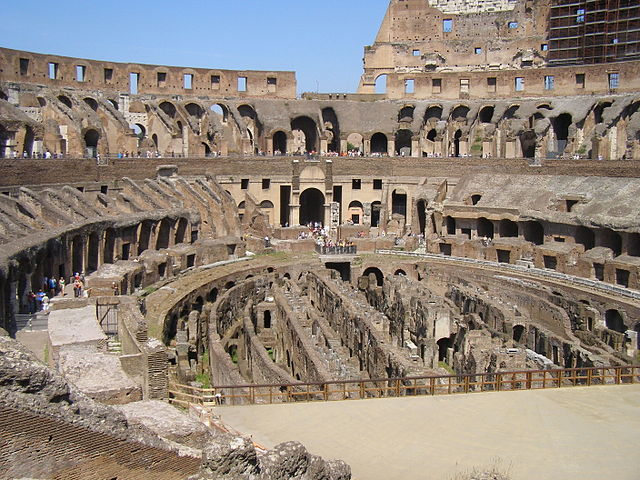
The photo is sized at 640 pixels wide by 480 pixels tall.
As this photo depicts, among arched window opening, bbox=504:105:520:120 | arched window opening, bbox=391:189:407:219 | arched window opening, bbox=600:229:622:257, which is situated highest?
arched window opening, bbox=504:105:520:120

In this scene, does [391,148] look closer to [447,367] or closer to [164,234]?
[164,234]

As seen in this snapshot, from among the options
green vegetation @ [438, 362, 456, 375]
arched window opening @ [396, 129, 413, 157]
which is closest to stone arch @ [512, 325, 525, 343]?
green vegetation @ [438, 362, 456, 375]

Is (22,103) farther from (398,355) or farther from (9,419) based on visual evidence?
(9,419)

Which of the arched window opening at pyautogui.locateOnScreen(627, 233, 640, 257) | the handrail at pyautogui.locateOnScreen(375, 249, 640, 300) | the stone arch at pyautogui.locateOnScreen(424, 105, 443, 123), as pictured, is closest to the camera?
the handrail at pyautogui.locateOnScreen(375, 249, 640, 300)

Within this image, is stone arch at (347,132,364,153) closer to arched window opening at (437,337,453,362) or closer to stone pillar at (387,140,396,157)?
stone pillar at (387,140,396,157)

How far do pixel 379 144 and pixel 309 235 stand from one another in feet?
48.5

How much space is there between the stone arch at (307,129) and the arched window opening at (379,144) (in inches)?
172

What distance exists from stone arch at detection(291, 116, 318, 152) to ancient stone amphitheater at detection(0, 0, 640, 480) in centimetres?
18

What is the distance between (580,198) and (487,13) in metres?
25.4

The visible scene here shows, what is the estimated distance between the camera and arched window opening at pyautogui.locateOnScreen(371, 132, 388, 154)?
54406 millimetres

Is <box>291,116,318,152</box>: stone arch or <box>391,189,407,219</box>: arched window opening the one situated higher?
<box>291,116,318,152</box>: stone arch

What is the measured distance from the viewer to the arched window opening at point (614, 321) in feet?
92.9

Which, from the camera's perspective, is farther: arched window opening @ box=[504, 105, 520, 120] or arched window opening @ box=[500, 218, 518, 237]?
arched window opening @ box=[504, 105, 520, 120]

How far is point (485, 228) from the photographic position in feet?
137
